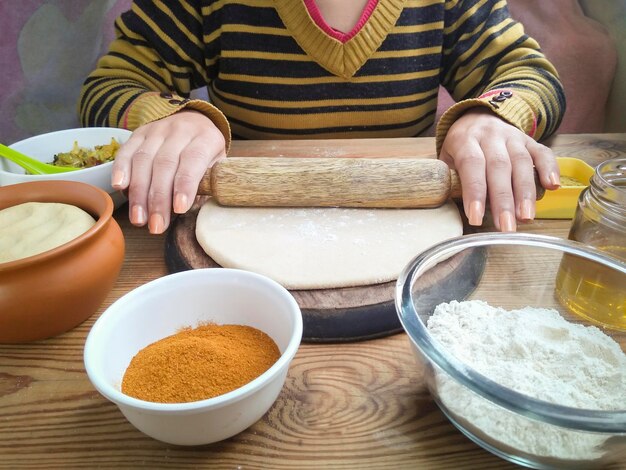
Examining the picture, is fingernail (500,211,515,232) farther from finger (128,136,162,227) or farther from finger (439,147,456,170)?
finger (128,136,162,227)

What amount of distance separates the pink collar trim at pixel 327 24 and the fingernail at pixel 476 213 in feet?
1.83

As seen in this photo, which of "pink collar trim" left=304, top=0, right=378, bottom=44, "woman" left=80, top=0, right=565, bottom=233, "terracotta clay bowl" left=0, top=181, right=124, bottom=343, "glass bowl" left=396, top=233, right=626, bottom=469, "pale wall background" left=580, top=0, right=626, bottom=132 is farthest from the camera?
"pale wall background" left=580, top=0, right=626, bottom=132

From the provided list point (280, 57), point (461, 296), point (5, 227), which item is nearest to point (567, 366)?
point (461, 296)

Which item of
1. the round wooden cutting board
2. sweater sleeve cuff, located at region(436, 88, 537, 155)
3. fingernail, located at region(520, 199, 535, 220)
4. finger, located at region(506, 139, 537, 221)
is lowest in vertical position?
the round wooden cutting board

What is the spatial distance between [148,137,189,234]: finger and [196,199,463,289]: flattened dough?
53 millimetres

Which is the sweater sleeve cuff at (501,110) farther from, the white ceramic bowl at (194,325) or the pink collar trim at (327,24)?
the white ceramic bowl at (194,325)

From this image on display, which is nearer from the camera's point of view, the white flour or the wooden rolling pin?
the white flour

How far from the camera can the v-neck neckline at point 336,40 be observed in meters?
1.08

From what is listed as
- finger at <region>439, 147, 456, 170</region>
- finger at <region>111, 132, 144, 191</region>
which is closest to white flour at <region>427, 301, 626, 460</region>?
finger at <region>439, 147, 456, 170</region>

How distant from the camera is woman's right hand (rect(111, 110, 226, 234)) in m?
0.73

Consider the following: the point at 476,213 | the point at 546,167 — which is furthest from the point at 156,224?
the point at 546,167

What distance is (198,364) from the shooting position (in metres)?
0.47

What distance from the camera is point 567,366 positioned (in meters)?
0.46

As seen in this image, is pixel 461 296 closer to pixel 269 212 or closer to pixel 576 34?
pixel 269 212
